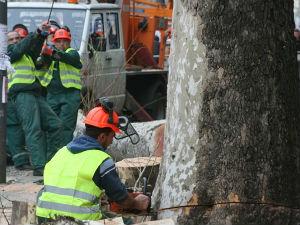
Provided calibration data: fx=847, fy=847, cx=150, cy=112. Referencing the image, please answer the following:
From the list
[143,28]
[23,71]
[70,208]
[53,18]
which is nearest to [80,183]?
[70,208]

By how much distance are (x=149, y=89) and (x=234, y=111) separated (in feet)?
32.5

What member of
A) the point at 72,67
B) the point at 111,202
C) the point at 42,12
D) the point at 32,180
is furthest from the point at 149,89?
the point at 111,202

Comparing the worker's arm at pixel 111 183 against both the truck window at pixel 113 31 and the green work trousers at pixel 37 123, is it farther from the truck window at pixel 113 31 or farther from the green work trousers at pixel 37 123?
the truck window at pixel 113 31

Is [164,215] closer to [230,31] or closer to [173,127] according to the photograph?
Result: [173,127]

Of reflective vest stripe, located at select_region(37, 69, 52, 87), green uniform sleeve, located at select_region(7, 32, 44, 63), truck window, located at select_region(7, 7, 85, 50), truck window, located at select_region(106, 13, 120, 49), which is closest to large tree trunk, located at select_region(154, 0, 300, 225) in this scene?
green uniform sleeve, located at select_region(7, 32, 44, 63)

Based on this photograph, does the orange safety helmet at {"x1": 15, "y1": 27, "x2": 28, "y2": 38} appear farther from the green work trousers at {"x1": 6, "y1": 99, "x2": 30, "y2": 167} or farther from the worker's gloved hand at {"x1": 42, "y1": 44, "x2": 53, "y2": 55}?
the green work trousers at {"x1": 6, "y1": 99, "x2": 30, "y2": 167}

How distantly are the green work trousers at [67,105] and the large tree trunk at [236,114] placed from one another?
17.6ft

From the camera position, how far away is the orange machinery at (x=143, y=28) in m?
15.0

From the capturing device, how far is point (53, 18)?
12.6 m

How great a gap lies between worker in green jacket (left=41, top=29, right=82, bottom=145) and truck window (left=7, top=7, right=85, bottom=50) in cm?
207

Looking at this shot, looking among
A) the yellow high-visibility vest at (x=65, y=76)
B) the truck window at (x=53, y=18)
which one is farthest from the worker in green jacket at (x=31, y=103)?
the truck window at (x=53, y=18)

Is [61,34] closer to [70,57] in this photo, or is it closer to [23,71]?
[70,57]

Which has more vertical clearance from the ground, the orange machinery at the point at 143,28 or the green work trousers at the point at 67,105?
the orange machinery at the point at 143,28

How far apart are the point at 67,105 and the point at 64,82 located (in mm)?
319
